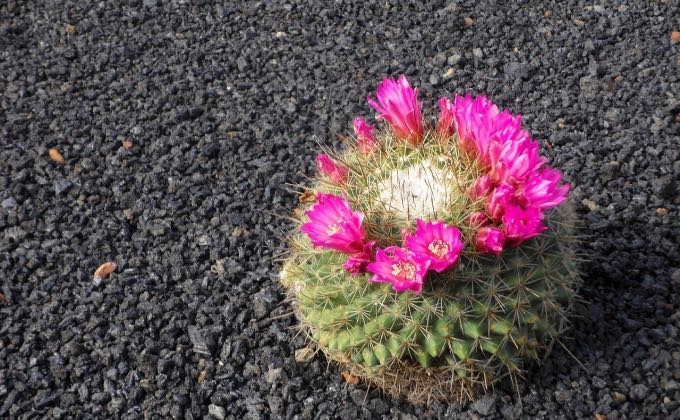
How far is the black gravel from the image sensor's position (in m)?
2.94

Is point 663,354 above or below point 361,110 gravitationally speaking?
below

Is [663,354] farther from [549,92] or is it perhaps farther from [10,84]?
[10,84]

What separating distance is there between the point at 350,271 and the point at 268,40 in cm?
252

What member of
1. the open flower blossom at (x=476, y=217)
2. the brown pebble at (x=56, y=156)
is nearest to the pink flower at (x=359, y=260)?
the open flower blossom at (x=476, y=217)

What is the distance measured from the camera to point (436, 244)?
2.34m

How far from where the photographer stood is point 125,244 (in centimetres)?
354

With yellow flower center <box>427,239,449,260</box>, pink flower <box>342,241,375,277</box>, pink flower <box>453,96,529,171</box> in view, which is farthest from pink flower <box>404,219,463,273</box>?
pink flower <box>453,96,529,171</box>

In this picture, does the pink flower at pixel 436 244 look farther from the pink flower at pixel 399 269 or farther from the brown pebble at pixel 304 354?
the brown pebble at pixel 304 354

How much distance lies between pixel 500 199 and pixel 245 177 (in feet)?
5.63

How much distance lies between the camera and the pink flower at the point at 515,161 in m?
2.38

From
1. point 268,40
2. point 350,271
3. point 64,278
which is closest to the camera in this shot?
point 350,271

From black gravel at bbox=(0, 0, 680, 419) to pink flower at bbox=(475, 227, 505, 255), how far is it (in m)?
0.66

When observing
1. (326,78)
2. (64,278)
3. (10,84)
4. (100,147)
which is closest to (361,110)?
(326,78)

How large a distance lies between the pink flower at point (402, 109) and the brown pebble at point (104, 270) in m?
1.41
